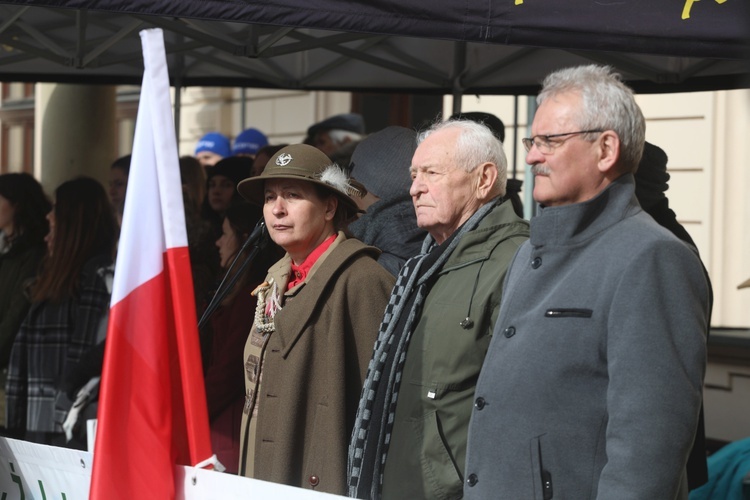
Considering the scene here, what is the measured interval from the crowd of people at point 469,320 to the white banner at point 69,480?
46 cm

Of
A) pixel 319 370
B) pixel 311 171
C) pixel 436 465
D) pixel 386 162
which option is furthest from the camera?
pixel 386 162

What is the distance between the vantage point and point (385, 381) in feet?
11.2

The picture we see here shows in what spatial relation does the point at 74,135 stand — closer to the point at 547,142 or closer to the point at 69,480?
the point at 69,480

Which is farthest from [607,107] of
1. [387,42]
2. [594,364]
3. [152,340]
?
[387,42]

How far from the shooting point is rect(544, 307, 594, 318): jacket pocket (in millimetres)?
2594

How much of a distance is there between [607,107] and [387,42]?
497cm

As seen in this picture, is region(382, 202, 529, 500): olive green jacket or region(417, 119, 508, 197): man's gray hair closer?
region(382, 202, 529, 500): olive green jacket

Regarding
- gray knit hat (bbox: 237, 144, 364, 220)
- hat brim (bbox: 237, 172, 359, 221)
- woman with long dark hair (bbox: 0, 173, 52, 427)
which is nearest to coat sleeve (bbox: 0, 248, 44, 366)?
woman with long dark hair (bbox: 0, 173, 52, 427)

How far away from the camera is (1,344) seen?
6383 mm

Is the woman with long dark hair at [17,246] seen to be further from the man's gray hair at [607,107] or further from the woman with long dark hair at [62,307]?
the man's gray hair at [607,107]

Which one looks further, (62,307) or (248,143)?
(248,143)

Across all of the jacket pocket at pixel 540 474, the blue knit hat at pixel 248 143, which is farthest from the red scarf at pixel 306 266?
the blue knit hat at pixel 248 143

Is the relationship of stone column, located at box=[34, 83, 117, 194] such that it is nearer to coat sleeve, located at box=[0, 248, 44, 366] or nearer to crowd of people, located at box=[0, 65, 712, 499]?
coat sleeve, located at box=[0, 248, 44, 366]

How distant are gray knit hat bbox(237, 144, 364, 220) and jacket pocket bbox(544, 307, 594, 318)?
141 centimetres
